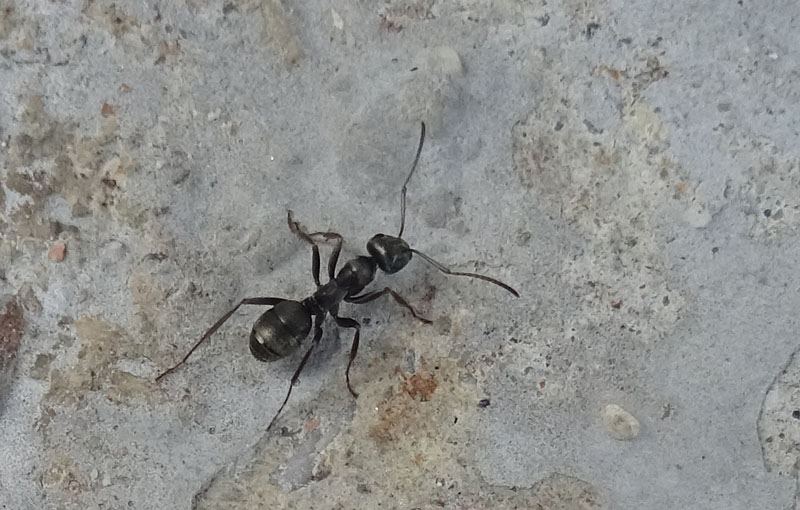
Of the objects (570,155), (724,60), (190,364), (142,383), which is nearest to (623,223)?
(570,155)

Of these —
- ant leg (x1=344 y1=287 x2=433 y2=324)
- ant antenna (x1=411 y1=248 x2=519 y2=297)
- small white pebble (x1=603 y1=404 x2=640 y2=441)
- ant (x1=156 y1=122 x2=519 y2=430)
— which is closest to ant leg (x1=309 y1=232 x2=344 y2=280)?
ant (x1=156 y1=122 x2=519 y2=430)

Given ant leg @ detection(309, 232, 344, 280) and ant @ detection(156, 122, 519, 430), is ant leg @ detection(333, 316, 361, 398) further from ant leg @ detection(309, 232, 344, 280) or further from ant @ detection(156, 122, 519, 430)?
ant leg @ detection(309, 232, 344, 280)

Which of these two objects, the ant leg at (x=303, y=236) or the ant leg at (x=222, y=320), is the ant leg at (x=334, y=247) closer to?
the ant leg at (x=303, y=236)

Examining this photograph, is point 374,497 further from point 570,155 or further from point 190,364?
point 570,155

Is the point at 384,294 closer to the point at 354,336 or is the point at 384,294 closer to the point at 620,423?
the point at 354,336

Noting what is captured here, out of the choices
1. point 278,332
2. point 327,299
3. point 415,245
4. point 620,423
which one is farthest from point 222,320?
point 620,423

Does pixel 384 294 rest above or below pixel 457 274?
below

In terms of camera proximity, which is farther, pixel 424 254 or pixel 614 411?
pixel 424 254
